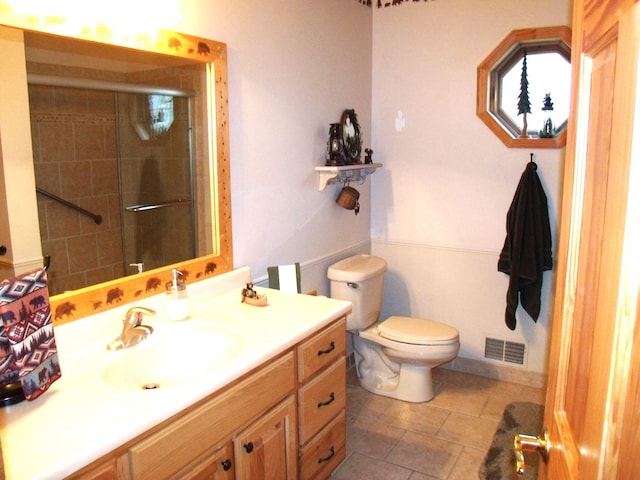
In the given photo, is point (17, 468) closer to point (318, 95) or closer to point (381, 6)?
point (318, 95)

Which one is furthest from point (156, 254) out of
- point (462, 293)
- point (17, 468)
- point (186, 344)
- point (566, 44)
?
point (566, 44)

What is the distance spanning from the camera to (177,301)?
1.91m

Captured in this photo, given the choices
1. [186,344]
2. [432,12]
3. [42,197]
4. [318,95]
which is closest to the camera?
[42,197]

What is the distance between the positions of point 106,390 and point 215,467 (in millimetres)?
391

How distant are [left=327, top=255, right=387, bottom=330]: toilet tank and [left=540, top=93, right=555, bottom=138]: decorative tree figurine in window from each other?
3.94ft

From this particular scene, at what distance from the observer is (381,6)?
3.38 metres

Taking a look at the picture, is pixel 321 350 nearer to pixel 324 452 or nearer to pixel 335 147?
pixel 324 452

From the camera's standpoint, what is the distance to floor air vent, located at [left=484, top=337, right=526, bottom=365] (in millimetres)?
3309

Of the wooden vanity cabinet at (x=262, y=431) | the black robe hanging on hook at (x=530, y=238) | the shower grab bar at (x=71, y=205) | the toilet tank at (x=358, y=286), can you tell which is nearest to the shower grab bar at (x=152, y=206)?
the shower grab bar at (x=71, y=205)

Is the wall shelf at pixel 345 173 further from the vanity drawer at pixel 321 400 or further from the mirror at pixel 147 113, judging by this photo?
the vanity drawer at pixel 321 400

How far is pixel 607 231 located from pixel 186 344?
1.49m

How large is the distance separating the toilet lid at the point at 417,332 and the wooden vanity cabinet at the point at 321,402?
81cm

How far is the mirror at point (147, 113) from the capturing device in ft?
5.27

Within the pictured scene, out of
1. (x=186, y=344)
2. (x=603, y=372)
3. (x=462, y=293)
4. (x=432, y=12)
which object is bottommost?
(x=462, y=293)
